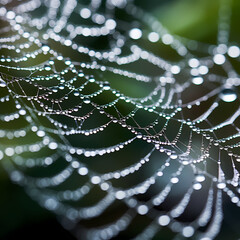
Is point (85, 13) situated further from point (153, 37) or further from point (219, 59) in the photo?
point (219, 59)

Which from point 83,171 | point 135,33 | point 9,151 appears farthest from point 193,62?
point 9,151

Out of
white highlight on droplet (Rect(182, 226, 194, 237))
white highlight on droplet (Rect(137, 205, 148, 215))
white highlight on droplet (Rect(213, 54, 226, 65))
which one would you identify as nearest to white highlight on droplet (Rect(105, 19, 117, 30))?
white highlight on droplet (Rect(213, 54, 226, 65))

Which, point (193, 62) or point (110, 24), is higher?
point (110, 24)

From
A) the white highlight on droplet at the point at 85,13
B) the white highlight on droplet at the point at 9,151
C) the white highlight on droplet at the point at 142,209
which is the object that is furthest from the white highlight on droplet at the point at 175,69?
the white highlight on droplet at the point at 9,151

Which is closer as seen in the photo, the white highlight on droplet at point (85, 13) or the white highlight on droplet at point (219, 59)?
the white highlight on droplet at point (219, 59)

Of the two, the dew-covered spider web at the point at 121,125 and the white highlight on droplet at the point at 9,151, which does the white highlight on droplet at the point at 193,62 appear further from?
the white highlight on droplet at the point at 9,151

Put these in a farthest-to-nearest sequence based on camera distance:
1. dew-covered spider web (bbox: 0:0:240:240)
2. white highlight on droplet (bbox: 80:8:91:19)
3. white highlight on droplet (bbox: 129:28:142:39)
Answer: white highlight on droplet (bbox: 80:8:91:19)
white highlight on droplet (bbox: 129:28:142:39)
dew-covered spider web (bbox: 0:0:240:240)

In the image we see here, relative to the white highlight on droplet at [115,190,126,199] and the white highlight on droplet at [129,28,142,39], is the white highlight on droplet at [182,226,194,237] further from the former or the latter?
the white highlight on droplet at [129,28,142,39]

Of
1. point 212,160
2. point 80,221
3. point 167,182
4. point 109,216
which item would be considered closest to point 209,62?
point 212,160
